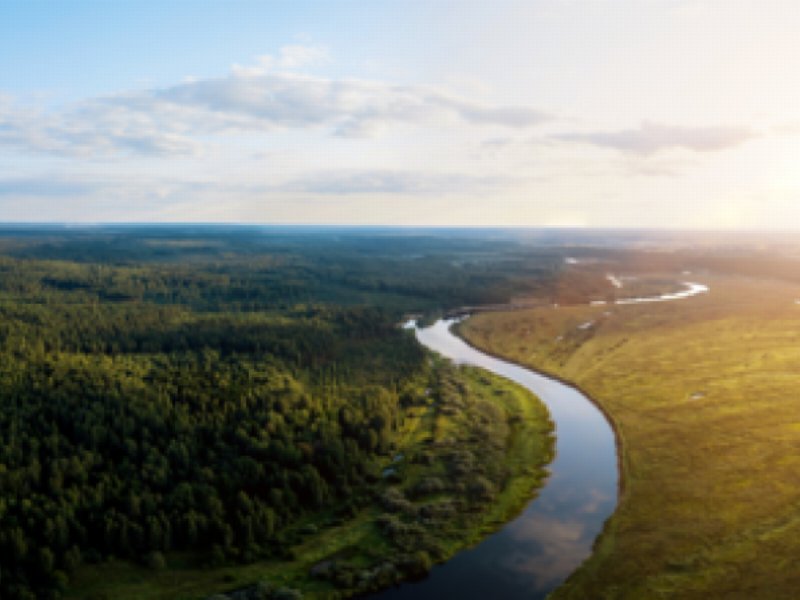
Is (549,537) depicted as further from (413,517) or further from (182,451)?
(182,451)

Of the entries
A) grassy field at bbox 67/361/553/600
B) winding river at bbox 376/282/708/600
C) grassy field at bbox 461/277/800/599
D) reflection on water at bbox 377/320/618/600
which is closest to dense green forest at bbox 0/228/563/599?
grassy field at bbox 67/361/553/600

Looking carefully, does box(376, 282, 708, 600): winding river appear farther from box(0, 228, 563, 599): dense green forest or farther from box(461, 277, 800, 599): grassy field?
box(0, 228, 563, 599): dense green forest

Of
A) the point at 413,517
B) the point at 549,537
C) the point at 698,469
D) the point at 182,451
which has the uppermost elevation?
the point at 182,451

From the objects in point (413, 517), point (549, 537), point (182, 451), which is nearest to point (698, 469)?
point (549, 537)

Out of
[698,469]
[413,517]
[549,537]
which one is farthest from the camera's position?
[698,469]

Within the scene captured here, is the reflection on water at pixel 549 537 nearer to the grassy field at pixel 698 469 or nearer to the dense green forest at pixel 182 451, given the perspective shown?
the grassy field at pixel 698 469

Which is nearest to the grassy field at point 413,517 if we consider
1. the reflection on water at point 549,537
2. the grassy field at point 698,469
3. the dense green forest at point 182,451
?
the dense green forest at point 182,451

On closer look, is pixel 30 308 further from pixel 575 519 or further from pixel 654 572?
pixel 654 572
